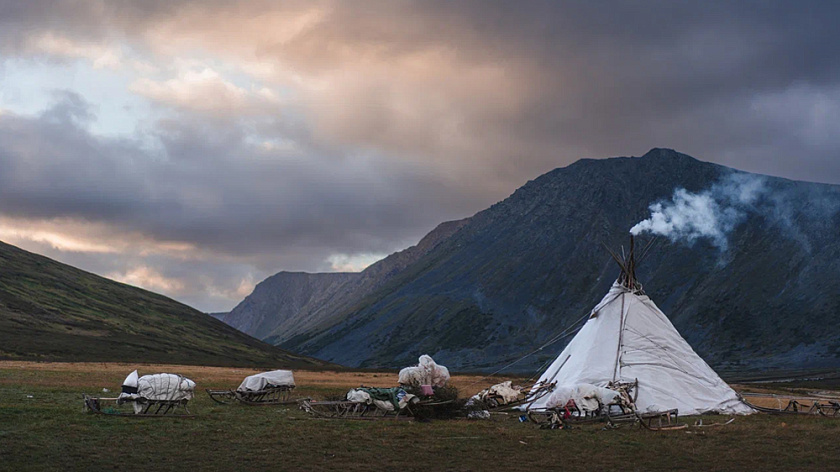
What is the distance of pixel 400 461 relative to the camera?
20281 mm

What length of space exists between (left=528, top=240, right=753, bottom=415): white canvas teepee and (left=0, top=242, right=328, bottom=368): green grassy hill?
73805 millimetres

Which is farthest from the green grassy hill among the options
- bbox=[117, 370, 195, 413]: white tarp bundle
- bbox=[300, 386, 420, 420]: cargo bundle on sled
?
bbox=[300, 386, 420, 420]: cargo bundle on sled

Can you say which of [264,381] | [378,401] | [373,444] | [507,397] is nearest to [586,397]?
[507,397]

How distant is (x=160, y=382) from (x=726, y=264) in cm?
19391

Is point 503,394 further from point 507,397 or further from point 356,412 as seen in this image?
point 356,412

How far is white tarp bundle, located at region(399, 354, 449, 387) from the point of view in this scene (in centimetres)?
3503

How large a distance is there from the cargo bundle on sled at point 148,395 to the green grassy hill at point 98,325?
66066mm

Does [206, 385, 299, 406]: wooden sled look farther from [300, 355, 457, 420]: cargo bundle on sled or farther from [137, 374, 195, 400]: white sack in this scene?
[137, 374, 195, 400]: white sack

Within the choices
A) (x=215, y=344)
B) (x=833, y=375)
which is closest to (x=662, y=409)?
(x=833, y=375)

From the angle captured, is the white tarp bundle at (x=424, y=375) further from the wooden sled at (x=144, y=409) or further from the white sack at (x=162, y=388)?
the white sack at (x=162, y=388)

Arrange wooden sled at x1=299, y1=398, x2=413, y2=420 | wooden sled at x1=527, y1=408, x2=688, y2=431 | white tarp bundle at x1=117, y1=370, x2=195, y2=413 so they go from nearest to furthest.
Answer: wooden sled at x1=527, y1=408, x2=688, y2=431
white tarp bundle at x1=117, y1=370, x2=195, y2=413
wooden sled at x1=299, y1=398, x2=413, y2=420

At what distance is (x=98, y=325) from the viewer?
133625 millimetres

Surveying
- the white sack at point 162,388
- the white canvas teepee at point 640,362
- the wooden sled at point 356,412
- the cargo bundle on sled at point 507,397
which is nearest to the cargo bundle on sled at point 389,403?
the wooden sled at point 356,412

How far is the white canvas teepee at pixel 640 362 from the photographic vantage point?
32.8 metres
